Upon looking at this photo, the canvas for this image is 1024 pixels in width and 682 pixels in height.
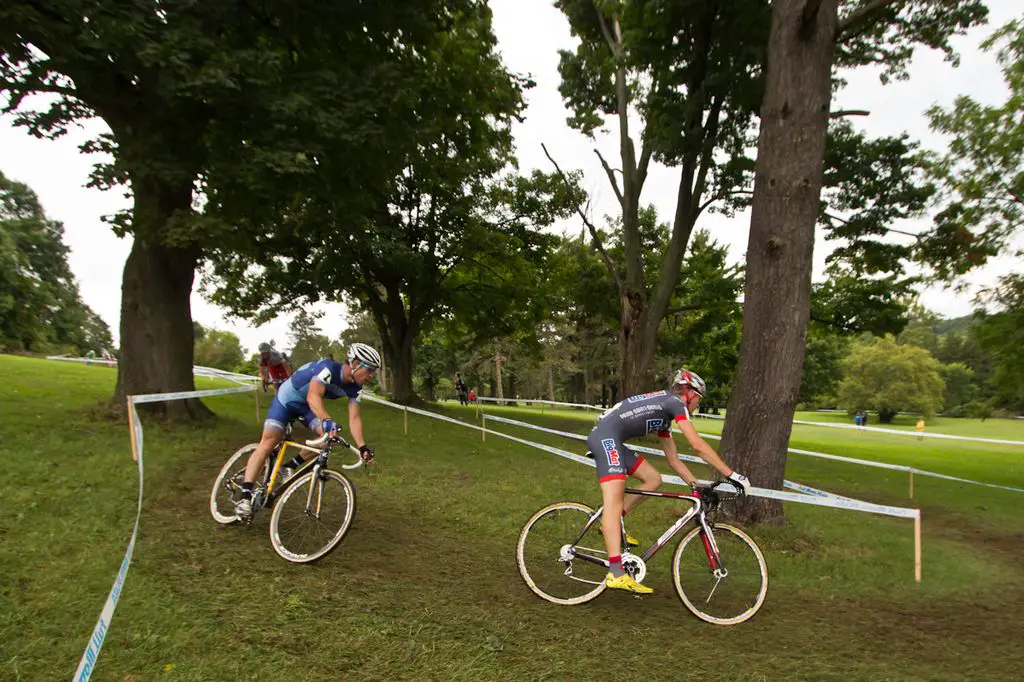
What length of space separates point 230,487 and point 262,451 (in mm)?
806

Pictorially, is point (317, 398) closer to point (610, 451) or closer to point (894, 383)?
point (610, 451)

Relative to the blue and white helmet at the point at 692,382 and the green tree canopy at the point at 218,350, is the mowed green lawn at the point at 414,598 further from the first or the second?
the green tree canopy at the point at 218,350

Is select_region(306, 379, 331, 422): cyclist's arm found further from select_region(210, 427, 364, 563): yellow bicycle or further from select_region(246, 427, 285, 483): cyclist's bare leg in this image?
select_region(246, 427, 285, 483): cyclist's bare leg

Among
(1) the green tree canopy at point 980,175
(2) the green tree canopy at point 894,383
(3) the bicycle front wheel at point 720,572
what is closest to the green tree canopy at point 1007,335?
(1) the green tree canopy at point 980,175

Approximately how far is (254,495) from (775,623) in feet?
16.8

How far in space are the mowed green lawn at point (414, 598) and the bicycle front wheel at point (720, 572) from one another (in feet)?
0.65

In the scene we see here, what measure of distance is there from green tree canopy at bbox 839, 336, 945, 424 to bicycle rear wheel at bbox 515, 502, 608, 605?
69519 mm

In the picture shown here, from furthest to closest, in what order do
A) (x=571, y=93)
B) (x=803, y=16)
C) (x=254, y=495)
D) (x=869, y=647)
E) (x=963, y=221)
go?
(x=571, y=93) → (x=963, y=221) → (x=803, y=16) → (x=254, y=495) → (x=869, y=647)

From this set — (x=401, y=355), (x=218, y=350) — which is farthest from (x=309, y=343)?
(x=401, y=355)

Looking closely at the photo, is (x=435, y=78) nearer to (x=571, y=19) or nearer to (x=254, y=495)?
(x=571, y=19)

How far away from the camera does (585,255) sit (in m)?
28.0

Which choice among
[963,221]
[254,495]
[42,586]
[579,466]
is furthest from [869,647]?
[963,221]

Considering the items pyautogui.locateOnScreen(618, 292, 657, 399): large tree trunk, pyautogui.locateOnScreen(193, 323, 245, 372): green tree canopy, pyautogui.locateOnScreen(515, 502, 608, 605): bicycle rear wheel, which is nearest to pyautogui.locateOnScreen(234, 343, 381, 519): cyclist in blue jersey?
pyautogui.locateOnScreen(515, 502, 608, 605): bicycle rear wheel

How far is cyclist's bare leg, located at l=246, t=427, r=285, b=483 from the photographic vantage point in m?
6.01
